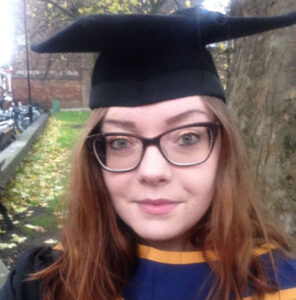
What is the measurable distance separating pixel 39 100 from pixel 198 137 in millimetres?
26405

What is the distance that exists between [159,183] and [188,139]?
191mm

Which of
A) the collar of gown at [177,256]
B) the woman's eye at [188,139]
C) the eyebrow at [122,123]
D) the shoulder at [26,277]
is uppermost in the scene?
the eyebrow at [122,123]

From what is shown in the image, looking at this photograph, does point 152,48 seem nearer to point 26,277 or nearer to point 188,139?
point 188,139

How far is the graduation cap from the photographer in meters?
1.37

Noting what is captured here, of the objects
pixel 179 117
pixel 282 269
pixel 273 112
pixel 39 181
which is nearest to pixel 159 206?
pixel 179 117

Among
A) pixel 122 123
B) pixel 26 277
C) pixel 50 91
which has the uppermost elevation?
pixel 122 123

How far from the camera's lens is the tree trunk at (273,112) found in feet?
8.46

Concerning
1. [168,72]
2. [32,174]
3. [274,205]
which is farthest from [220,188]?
[32,174]

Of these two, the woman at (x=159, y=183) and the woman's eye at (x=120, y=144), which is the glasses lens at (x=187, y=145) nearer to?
the woman at (x=159, y=183)

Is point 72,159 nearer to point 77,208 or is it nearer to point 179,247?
point 77,208

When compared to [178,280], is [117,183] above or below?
above

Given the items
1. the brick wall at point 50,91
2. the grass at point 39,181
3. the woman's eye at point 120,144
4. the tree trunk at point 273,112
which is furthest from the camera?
the brick wall at point 50,91

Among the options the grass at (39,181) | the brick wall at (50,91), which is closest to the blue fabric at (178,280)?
the grass at (39,181)

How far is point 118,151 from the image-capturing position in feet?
4.64
